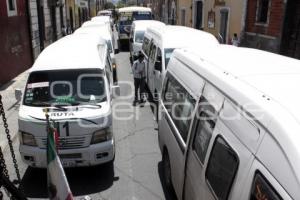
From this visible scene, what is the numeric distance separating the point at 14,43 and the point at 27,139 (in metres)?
10.6

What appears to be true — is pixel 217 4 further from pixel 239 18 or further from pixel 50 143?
pixel 50 143

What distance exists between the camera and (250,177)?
2.79 m

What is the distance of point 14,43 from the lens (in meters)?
15.8

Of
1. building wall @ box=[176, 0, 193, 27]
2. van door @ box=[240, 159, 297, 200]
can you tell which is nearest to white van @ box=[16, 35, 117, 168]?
van door @ box=[240, 159, 297, 200]

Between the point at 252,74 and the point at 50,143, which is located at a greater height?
the point at 252,74

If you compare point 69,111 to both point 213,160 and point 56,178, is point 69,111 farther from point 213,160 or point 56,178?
point 213,160

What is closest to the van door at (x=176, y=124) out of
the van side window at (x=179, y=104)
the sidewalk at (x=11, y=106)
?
the van side window at (x=179, y=104)

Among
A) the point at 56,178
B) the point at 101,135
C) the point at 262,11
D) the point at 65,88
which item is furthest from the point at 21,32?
the point at 56,178

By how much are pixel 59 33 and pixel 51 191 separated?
2622cm

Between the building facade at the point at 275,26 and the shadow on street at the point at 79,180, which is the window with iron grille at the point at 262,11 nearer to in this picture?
the building facade at the point at 275,26

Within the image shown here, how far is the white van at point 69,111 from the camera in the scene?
6.35 meters

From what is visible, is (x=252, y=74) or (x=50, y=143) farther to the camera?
(x=50, y=143)

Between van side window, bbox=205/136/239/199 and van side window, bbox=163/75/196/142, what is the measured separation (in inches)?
42.9

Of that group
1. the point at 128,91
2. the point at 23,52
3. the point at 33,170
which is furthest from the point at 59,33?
the point at 33,170
